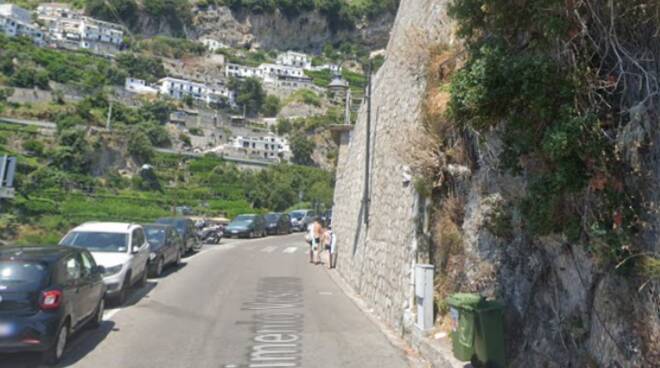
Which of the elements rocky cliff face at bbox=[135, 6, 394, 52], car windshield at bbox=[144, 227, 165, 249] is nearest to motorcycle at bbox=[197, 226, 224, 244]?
car windshield at bbox=[144, 227, 165, 249]

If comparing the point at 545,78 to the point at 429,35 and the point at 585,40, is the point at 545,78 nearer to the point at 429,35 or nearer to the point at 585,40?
the point at 585,40

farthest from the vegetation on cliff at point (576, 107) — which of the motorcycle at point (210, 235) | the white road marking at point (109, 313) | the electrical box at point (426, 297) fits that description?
the motorcycle at point (210, 235)

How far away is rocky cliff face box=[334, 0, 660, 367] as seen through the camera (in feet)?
14.1

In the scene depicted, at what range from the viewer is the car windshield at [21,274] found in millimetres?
6469

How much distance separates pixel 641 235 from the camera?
14.0ft

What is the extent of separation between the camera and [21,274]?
660cm

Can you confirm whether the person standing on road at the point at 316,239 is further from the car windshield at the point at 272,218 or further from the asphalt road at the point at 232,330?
the car windshield at the point at 272,218

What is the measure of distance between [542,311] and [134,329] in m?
6.40

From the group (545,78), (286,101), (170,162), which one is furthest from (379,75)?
(286,101)

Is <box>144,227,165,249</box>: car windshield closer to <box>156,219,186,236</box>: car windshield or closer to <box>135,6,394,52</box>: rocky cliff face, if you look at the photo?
<box>156,219,186,236</box>: car windshield

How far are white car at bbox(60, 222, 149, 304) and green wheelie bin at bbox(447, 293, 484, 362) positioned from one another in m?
7.31

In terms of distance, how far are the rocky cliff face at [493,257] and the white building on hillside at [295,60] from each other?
506ft

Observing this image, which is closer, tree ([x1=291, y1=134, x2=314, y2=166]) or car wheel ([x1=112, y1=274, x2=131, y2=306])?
car wheel ([x1=112, y1=274, x2=131, y2=306])

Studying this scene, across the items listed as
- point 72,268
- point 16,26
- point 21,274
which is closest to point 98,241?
point 72,268
